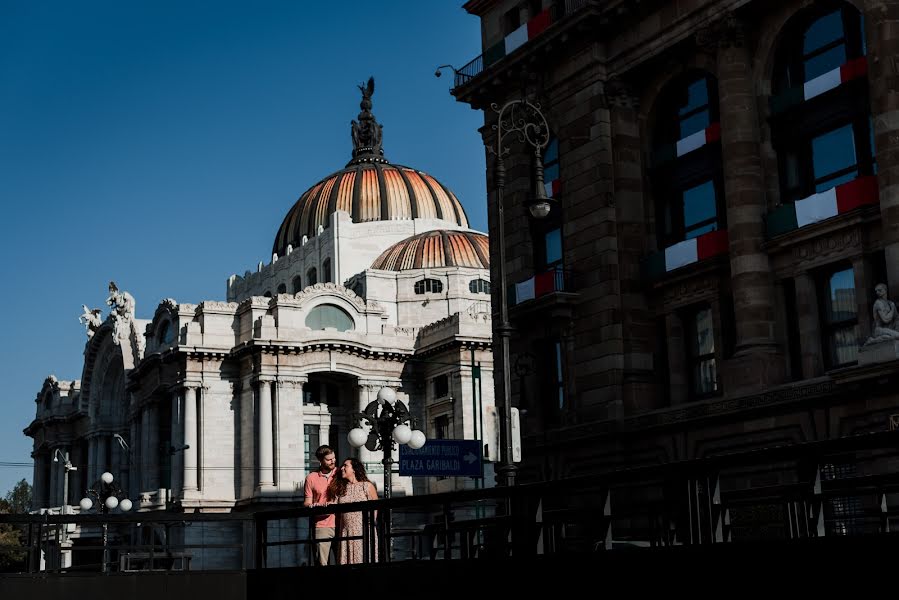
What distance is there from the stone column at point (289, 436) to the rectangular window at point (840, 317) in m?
46.9

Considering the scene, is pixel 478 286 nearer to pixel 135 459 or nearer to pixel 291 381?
pixel 291 381

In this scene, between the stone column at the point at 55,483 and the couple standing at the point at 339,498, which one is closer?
the couple standing at the point at 339,498

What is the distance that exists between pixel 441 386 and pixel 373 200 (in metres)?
27.1

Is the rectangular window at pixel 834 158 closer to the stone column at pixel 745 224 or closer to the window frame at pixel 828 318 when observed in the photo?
the stone column at pixel 745 224

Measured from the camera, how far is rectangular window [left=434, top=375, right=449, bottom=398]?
75.6 meters

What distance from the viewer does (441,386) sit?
3009 inches

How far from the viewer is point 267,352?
7231 centimetres

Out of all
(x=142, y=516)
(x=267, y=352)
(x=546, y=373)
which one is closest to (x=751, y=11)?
(x=546, y=373)

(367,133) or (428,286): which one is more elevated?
(367,133)

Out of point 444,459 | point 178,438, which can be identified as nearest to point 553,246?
point 444,459

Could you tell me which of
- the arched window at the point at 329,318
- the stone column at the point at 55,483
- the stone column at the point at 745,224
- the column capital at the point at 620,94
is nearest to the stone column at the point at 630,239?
the column capital at the point at 620,94

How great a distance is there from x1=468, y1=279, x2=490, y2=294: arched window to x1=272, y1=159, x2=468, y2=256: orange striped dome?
1423 cm

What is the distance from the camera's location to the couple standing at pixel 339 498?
16.9 meters

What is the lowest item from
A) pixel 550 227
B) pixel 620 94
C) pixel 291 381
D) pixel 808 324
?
pixel 808 324
